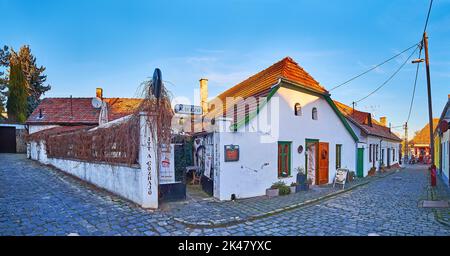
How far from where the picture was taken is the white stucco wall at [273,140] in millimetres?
8156

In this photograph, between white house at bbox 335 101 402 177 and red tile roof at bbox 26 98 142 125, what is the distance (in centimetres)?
1820

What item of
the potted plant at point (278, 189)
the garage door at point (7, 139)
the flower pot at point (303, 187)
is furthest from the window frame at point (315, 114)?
the garage door at point (7, 139)

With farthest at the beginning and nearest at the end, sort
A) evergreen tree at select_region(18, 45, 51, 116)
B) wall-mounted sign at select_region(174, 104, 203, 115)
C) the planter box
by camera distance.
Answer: evergreen tree at select_region(18, 45, 51, 116)
the planter box
wall-mounted sign at select_region(174, 104, 203, 115)

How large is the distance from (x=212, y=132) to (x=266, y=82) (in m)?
4.14

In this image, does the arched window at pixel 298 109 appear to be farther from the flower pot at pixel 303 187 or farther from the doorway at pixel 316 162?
the flower pot at pixel 303 187

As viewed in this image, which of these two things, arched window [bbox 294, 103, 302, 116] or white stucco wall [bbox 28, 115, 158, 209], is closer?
white stucco wall [bbox 28, 115, 158, 209]

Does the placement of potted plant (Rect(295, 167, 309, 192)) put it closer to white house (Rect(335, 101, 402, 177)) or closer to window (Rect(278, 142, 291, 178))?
window (Rect(278, 142, 291, 178))

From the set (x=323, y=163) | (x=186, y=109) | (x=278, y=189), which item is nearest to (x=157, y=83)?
(x=186, y=109)

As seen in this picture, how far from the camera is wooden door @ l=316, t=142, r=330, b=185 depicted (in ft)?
37.7

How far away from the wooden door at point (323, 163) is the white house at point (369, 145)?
539 cm

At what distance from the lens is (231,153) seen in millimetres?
8039

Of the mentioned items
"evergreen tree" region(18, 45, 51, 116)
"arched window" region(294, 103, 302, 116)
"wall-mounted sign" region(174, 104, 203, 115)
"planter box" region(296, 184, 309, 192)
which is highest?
"evergreen tree" region(18, 45, 51, 116)

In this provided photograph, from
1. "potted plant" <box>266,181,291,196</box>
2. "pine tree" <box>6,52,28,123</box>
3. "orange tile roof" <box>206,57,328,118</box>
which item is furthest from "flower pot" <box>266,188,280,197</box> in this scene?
"pine tree" <box>6,52,28,123</box>
